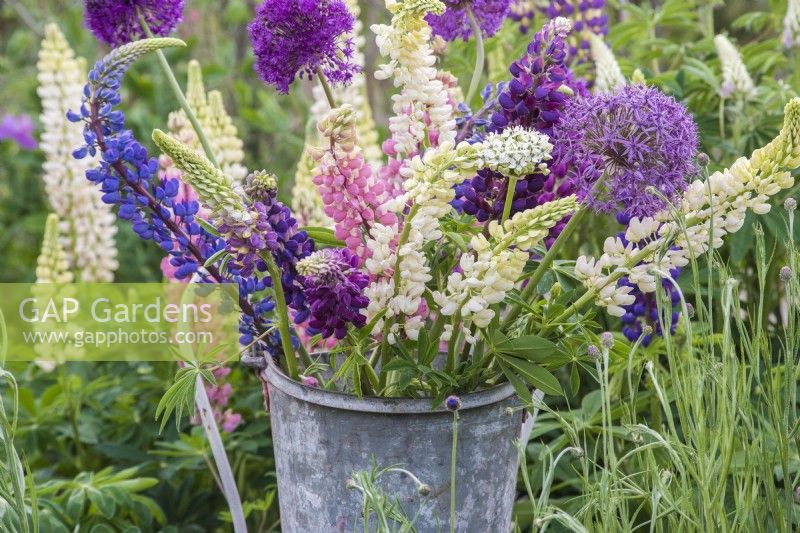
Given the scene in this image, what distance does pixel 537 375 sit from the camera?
120 cm

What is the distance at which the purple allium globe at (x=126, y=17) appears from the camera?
145cm

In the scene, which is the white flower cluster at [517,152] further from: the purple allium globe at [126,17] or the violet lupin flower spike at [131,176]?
the purple allium globe at [126,17]

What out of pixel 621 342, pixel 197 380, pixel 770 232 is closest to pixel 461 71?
pixel 770 232

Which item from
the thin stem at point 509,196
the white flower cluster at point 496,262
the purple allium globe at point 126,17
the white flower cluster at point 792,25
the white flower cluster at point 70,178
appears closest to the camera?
the white flower cluster at point 496,262

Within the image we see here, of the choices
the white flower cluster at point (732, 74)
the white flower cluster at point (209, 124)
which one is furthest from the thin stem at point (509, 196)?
the white flower cluster at point (732, 74)

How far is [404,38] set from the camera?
119cm

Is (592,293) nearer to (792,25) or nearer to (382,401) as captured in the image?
(382,401)

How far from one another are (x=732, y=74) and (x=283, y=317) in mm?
1177

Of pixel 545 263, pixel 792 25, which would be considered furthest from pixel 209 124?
pixel 792 25

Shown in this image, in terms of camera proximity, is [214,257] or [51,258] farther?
[51,258]

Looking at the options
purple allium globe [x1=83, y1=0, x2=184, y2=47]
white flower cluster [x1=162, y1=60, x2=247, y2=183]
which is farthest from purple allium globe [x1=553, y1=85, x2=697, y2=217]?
white flower cluster [x1=162, y1=60, x2=247, y2=183]

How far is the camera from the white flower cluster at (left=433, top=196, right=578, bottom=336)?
1.08 metres

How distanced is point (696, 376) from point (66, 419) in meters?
1.51

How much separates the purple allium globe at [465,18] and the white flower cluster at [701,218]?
0.46 m
